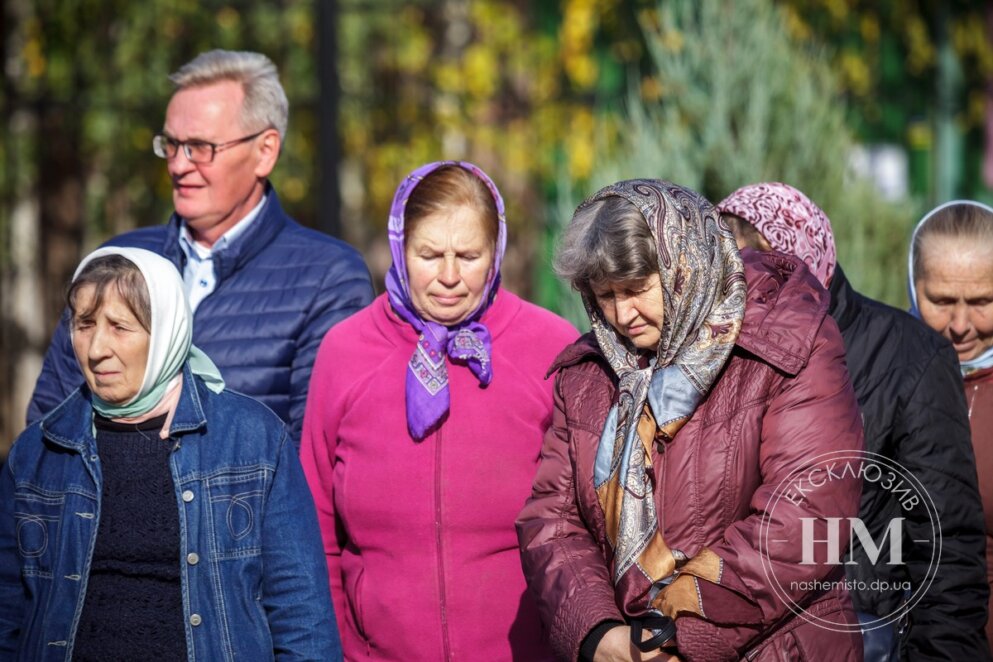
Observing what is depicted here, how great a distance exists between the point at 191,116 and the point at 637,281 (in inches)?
73.8

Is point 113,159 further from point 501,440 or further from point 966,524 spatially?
point 966,524

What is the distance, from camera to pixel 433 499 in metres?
3.34

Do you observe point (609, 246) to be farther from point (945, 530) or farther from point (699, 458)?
point (945, 530)

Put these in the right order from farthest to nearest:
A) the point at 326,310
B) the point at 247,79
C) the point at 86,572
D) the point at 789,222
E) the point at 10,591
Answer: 1. the point at 247,79
2. the point at 326,310
3. the point at 789,222
4. the point at 10,591
5. the point at 86,572

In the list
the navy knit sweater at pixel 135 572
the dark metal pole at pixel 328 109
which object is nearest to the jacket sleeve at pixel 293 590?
the navy knit sweater at pixel 135 572

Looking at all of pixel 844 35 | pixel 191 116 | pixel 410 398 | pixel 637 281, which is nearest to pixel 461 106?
pixel 844 35

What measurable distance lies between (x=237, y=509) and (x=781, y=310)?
1.31 meters

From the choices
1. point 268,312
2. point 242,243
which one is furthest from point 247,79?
point 268,312

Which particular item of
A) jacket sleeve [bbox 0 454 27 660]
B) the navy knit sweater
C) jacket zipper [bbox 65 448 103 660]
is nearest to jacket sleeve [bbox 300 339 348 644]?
the navy knit sweater

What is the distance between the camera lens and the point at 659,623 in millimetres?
2703

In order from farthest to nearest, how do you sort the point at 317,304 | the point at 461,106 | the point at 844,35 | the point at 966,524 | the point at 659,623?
the point at 844,35 → the point at 461,106 → the point at 317,304 → the point at 966,524 → the point at 659,623

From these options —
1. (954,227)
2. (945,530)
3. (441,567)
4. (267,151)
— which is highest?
(267,151)

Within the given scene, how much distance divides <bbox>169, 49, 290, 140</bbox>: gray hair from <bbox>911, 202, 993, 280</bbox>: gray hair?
2.03m

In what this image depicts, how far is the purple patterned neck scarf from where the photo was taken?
3.36 m
